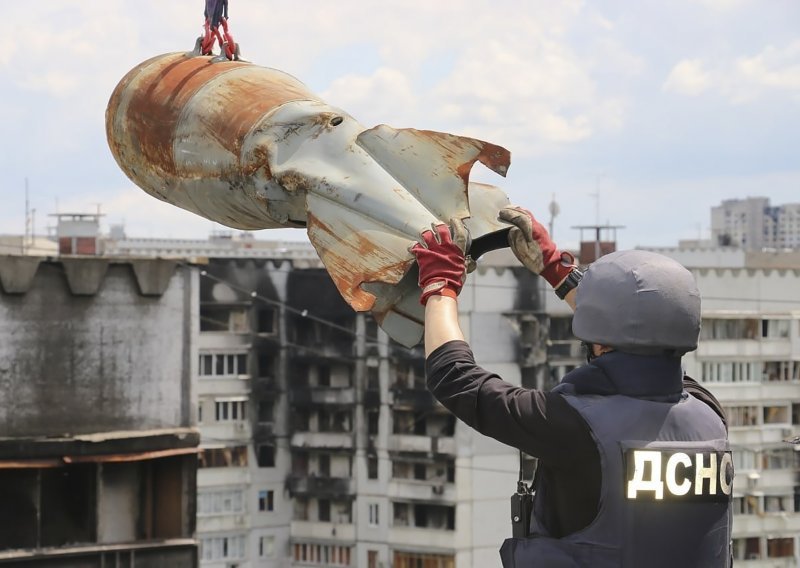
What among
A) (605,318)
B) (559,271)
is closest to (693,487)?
(605,318)

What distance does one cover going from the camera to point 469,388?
4.61 meters

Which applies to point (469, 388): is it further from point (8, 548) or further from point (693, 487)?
point (8, 548)

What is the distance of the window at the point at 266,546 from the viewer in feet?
210

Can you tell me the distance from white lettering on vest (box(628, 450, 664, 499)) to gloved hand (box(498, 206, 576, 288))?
1.23 metres

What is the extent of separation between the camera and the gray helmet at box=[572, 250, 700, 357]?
15.2 feet

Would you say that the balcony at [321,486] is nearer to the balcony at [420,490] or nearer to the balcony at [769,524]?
the balcony at [420,490]

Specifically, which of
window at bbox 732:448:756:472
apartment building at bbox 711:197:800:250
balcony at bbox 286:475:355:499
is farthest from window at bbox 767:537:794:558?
apartment building at bbox 711:197:800:250

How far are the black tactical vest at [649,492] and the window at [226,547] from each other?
198 feet

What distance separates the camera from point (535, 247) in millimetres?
5652

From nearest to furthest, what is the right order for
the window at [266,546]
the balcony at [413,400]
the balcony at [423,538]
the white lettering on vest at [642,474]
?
the white lettering on vest at [642,474]
the balcony at [413,400]
the balcony at [423,538]
the window at [266,546]

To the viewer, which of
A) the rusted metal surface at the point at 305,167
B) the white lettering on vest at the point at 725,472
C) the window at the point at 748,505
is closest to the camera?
the white lettering on vest at the point at 725,472

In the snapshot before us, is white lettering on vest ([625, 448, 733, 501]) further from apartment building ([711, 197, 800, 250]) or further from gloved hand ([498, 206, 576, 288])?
apartment building ([711, 197, 800, 250])

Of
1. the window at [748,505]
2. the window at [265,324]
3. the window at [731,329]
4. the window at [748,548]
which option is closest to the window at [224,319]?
the window at [265,324]

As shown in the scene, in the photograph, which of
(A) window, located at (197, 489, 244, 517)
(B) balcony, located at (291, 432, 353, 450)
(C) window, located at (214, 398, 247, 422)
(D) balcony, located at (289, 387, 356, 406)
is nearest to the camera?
(B) balcony, located at (291, 432, 353, 450)
